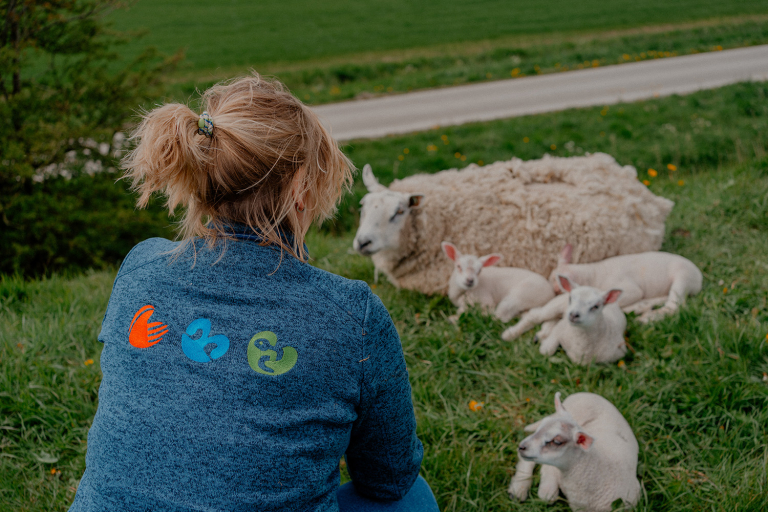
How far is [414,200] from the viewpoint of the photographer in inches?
162

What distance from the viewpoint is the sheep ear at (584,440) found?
2277 mm

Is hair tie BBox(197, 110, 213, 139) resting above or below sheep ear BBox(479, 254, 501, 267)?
above

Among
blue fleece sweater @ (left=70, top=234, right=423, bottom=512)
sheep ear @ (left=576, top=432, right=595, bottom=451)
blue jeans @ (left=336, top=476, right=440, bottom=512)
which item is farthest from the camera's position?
sheep ear @ (left=576, top=432, right=595, bottom=451)

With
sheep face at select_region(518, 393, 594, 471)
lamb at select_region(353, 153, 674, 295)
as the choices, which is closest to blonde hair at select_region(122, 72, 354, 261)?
sheep face at select_region(518, 393, 594, 471)

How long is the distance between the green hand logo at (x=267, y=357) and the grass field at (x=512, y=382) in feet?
4.73

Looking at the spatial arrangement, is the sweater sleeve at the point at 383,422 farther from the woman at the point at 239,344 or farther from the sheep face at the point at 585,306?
the sheep face at the point at 585,306

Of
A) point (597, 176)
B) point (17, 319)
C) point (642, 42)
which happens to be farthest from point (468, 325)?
point (642, 42)

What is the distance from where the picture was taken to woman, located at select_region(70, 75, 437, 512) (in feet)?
4.35

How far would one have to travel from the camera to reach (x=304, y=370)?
138 centimetres

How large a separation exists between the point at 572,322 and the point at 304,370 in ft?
6.61

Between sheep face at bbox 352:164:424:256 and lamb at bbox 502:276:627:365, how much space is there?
4.01 feet

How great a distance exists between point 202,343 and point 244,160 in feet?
1.54

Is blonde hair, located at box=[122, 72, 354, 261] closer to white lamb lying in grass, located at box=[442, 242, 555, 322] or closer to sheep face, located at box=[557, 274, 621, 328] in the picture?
sheep face, located at box=[557, 274, 621, 328]

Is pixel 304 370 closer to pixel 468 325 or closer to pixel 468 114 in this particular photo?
pixel 468 325
